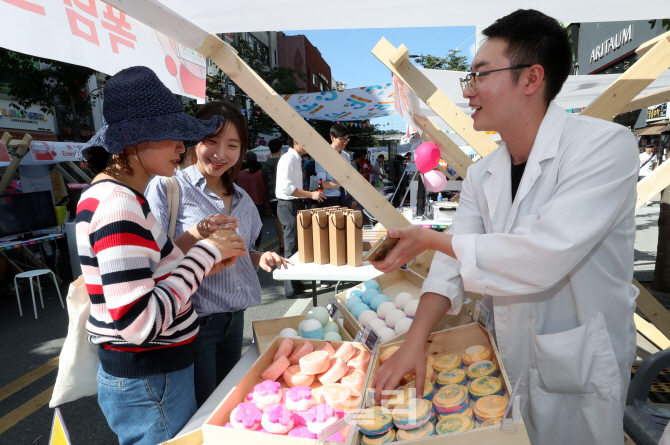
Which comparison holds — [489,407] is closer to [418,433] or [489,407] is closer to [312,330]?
[418,433]

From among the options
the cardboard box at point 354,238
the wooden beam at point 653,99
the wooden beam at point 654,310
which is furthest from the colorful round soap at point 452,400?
the wooden beam at point 653,99

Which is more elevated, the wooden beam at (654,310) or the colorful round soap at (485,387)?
the colorful round soap at (485,387)

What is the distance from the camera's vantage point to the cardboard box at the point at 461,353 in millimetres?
954

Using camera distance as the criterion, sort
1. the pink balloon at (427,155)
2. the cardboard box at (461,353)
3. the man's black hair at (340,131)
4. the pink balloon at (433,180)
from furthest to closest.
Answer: the man's black hair at (340,131) < the pink balloon at (433,180) < the pink balloon at (427,155) < the cardboard box at (461,353)

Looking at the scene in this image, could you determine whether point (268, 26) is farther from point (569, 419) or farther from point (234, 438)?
point (569, 419)

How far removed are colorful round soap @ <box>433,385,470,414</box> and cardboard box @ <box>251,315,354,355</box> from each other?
854 millimetres

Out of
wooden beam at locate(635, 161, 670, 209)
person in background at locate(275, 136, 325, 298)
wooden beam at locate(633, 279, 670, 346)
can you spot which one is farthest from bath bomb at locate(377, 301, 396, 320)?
person in background at locate(275, 136, 325, 298)

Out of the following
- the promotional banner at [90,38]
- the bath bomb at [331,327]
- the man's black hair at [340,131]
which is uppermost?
the promotional banner at [90,38]

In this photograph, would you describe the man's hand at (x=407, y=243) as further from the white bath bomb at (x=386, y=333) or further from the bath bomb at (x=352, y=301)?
the bath bomb at (x=352, y=301)

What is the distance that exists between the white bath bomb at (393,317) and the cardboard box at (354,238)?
3.46 feet

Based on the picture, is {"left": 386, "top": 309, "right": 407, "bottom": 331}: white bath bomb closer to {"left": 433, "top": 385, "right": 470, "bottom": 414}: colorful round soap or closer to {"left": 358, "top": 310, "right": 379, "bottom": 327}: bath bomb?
{"left": 358, "top": 310, "right": 379, "bottom": 327}: bath bomb

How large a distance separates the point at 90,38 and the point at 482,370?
2081mm

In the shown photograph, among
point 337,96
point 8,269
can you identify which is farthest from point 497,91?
point 337,96

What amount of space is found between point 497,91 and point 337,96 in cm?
984
